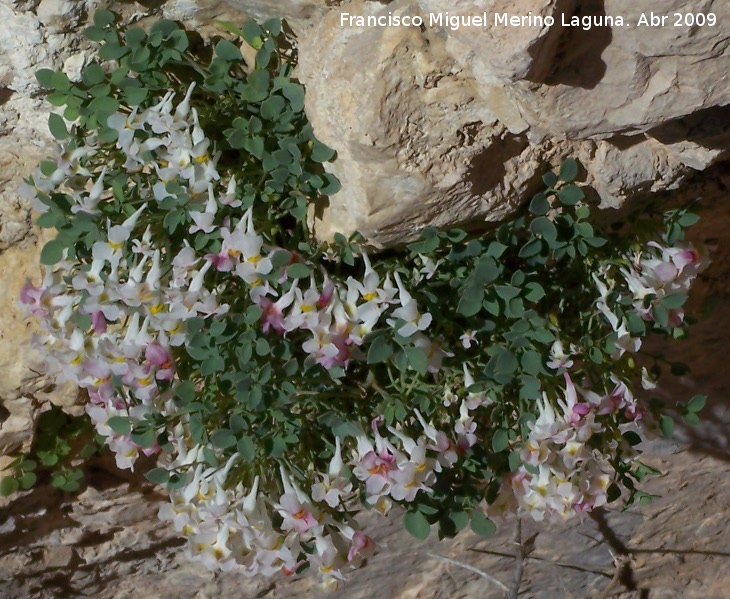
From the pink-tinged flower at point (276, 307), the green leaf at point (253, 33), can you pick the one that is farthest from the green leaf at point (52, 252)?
the green leaf at point (253, 33)

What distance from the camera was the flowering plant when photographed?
1.64m

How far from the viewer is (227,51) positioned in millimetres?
1739

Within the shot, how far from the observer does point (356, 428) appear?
1745 millimetres

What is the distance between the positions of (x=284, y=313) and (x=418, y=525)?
0.65 m


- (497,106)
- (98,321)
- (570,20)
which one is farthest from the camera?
(98,321)

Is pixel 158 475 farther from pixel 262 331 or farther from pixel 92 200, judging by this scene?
pixel 92 200

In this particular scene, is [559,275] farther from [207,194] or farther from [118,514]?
[118,514]

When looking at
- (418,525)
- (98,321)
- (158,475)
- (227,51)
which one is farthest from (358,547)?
(227,51)

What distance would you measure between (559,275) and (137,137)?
104cm

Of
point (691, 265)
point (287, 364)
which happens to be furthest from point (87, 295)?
point (691, 265)

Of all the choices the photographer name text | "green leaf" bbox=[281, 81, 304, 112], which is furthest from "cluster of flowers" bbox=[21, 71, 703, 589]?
the photographer name text

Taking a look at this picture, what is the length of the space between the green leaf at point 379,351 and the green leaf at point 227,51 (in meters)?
0.71

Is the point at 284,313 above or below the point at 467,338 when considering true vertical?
above

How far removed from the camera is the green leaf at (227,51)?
5.70 feet
